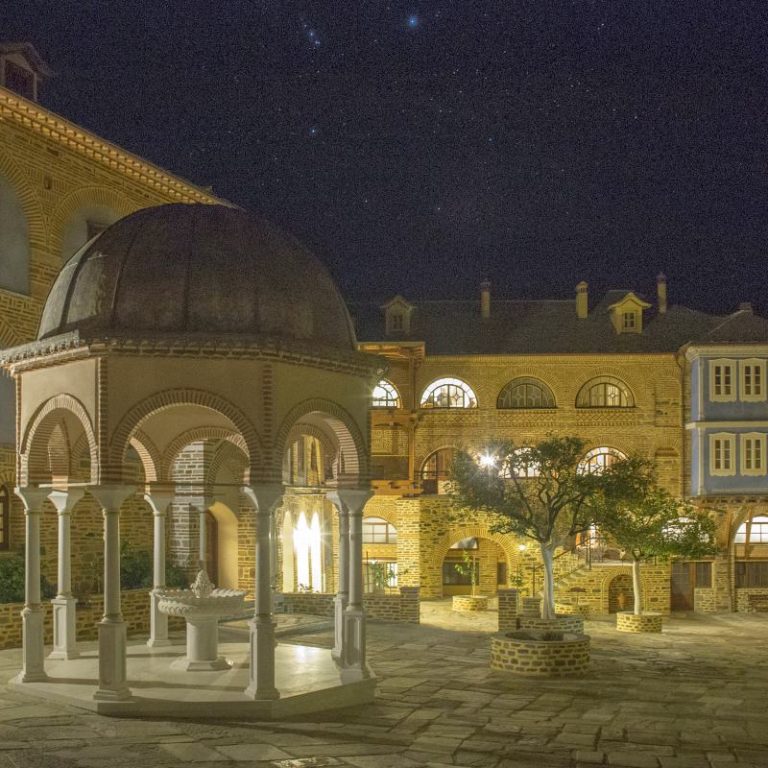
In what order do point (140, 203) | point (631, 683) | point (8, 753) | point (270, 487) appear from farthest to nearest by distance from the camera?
point (140, 203), point (631, 683), point (270, 487), point (8, 753)

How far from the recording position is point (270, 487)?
1452cm

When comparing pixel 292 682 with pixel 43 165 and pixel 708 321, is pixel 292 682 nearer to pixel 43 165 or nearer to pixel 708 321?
pixel 43 165

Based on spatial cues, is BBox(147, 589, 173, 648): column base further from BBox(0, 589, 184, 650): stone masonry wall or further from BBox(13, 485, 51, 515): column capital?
BBox(13, 485, 51, 515): column capital

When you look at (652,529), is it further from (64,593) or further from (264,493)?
(64,593)

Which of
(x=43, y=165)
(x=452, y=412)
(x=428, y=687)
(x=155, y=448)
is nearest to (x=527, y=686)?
Result: (x=428, y=687)

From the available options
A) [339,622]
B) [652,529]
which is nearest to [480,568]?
[652,529]

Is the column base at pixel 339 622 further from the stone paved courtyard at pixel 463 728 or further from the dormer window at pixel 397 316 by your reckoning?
the dormer window at pixel 397 316

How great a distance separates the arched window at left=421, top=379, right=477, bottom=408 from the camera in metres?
39.7

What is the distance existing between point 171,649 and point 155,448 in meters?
3.68

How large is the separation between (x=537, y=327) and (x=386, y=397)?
6755 mm

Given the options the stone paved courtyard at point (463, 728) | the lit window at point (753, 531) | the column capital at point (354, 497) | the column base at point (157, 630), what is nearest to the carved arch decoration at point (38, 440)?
the stone paved courtyard at point (463, 728)

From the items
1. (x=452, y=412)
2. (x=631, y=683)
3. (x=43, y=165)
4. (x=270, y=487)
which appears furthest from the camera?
(x=452, y=412)

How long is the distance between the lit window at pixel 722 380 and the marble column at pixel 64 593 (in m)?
26.6

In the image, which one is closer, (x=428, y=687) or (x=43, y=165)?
(x=428, y=687)
